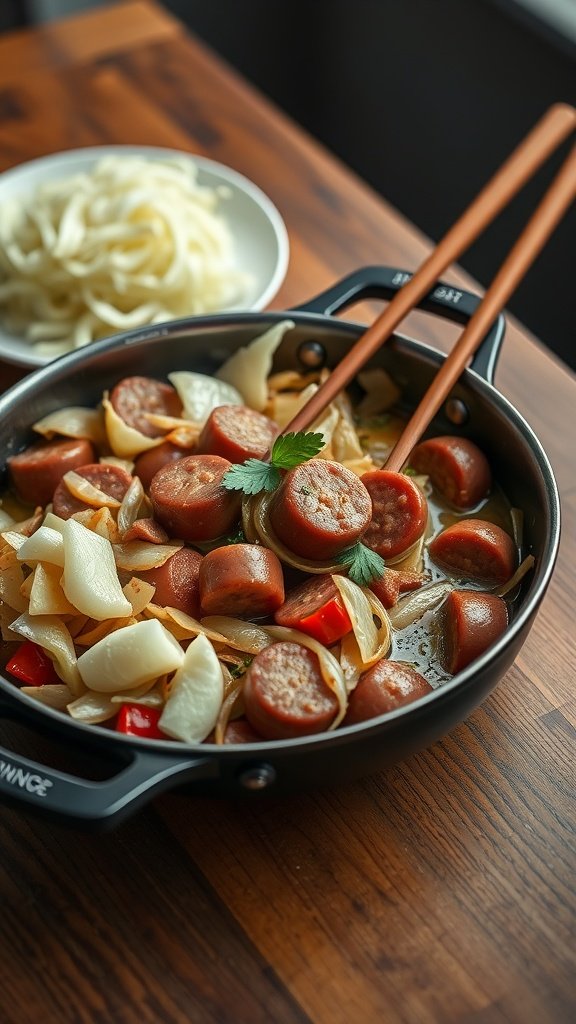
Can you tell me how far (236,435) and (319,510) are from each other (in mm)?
227

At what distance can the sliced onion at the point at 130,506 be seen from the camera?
4.76ft

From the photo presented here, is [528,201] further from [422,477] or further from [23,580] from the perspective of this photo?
[23,580]

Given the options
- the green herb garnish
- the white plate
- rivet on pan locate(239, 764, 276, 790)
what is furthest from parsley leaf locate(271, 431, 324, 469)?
the white plate

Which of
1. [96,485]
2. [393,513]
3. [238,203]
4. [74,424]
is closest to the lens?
[393,513]

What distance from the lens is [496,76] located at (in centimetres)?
329

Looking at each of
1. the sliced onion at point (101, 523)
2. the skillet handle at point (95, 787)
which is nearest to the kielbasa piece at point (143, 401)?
the sliced onion at point (101, 523)

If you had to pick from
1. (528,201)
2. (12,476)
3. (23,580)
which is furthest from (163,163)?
(528,201)

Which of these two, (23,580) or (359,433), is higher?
(359,433)

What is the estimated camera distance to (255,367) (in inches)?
65.2

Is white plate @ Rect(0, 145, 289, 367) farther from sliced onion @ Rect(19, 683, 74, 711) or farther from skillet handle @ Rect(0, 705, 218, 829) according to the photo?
skillet handle @ Rect(0, 705, 218, 829)

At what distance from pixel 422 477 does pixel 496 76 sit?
7.27 feet

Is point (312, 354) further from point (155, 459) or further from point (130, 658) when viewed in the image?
point (130, 658)

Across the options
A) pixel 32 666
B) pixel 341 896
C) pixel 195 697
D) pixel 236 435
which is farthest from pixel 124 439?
pixel 341 896

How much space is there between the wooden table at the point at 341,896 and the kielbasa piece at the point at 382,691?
0.15 metres
